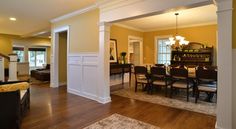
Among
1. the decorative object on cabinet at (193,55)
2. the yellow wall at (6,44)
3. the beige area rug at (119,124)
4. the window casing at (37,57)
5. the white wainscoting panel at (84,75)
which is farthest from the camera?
the window casing at (37,57)

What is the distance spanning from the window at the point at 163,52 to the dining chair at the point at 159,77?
3.30m

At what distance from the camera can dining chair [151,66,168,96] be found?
4385 mm

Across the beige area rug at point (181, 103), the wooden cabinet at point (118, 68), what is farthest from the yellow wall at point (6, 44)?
the beige area rug at point (181, 103)

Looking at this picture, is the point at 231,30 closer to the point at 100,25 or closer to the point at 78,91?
the point at 100,25

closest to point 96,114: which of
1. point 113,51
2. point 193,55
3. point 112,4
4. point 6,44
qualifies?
point 112,4

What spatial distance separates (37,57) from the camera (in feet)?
39.8

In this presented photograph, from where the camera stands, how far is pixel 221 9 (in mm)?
2238

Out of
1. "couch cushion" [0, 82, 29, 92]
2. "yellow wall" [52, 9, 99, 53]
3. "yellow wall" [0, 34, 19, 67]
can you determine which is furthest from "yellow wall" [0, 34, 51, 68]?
"couch cushion" [0, 82, 29, 92]

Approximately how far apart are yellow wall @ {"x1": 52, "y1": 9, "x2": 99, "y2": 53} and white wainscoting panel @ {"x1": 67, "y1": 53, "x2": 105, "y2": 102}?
231 mm

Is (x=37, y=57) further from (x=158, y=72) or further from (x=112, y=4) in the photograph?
(x=158, y=72)

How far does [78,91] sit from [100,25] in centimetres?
227

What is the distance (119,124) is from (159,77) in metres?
2.45

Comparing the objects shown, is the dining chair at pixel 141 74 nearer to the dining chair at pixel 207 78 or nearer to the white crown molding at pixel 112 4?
the dining chair at pixel 207 78

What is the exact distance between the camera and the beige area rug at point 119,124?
259cm
